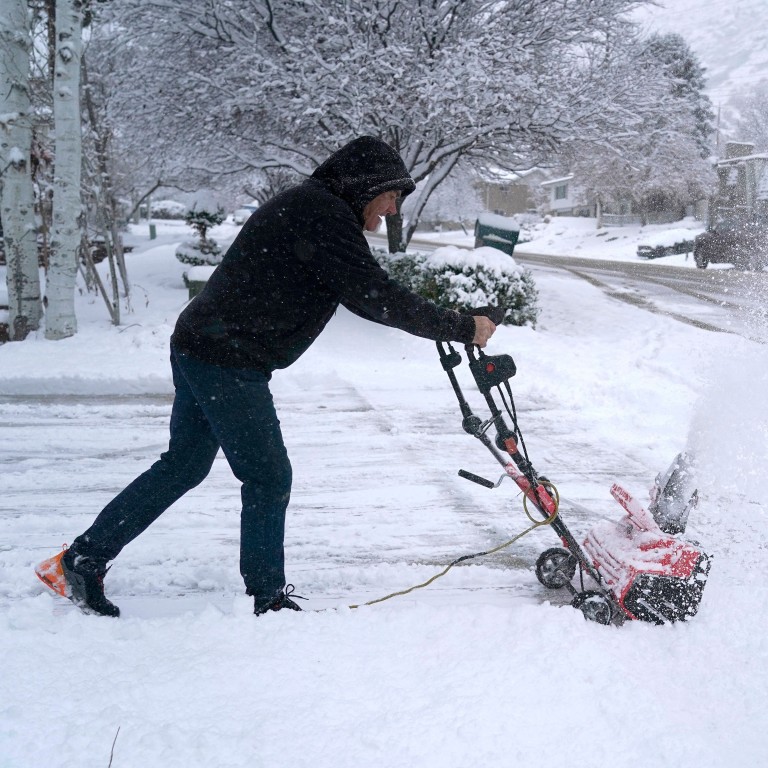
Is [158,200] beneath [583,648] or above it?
above

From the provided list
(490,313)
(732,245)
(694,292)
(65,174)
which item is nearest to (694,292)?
(694,292)

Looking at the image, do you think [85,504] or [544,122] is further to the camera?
[544,122]

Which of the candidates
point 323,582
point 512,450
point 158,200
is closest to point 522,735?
point 512,450

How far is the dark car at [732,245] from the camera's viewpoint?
21000 mm

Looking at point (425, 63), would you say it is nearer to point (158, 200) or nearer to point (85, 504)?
point (85, 504)

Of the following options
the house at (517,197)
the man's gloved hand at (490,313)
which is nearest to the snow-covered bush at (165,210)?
the house at (517,197)

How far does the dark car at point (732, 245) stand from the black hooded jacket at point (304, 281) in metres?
21.5

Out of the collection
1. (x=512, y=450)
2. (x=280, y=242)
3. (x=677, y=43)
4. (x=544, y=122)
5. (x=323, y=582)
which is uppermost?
(x=677, y=43)

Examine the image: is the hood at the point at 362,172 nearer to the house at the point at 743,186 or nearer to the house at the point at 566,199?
the house at the point at 743,186

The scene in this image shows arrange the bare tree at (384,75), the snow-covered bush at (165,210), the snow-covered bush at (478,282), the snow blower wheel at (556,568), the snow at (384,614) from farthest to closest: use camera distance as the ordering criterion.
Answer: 1. the snow-covered bush at (165,210)
2. the bare tree at (384,75)
3. the snow-covered bush at (478,282)
4. the snow blower wheel at (556,568)
5. the snow at (384,614)

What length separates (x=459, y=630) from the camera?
8.18 ft

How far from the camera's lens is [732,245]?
70.1ft

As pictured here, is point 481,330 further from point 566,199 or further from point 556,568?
point 566,199

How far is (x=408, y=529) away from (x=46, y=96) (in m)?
9.44
